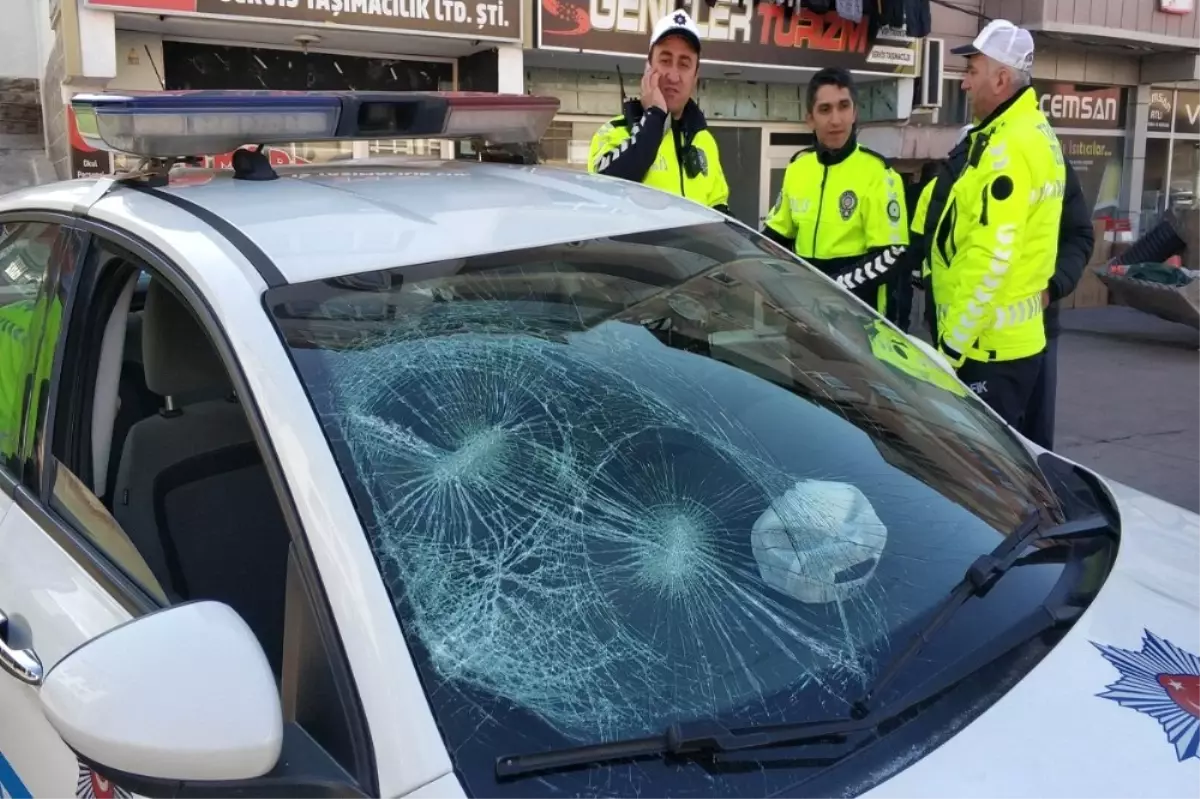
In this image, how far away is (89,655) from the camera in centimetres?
115

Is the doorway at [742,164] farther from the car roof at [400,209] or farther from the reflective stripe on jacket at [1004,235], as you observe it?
the car roof at [400,209]

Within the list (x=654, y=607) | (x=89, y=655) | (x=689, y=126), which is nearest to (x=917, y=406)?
(x=654, y=607)

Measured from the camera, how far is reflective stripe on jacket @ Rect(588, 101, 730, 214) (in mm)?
3721

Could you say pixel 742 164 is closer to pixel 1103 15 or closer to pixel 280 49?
pixel 1103 15

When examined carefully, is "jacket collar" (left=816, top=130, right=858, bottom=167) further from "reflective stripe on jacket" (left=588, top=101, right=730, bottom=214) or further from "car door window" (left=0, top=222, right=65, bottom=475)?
"car door window" (left=0, top=222, right=65, bottom=475)

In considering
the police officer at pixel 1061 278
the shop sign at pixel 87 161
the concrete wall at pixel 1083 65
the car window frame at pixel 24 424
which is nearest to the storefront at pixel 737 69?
the concrete wall at pixel 1083 65

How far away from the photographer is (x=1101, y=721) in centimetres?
122

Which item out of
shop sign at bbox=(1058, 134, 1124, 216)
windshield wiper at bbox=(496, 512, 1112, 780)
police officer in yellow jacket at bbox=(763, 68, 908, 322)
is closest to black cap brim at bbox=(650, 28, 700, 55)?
police officer in yellow jacket at bbox=(763, 68, 908, 322)

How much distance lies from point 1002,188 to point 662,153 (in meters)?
1.24

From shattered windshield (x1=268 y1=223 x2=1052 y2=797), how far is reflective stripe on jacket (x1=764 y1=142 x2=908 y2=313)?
221 centimetres

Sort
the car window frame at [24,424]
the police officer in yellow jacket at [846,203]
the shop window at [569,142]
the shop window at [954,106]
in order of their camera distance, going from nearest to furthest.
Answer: the car window frame at [24,424] < the police officer in yellow jacket at [846,203] < the shop window at [569,142] < the shop window at [954,106]

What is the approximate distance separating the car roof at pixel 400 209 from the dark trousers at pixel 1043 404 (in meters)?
2.21

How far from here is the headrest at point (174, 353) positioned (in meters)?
2.13

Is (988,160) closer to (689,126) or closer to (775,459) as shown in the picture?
(689,126)
